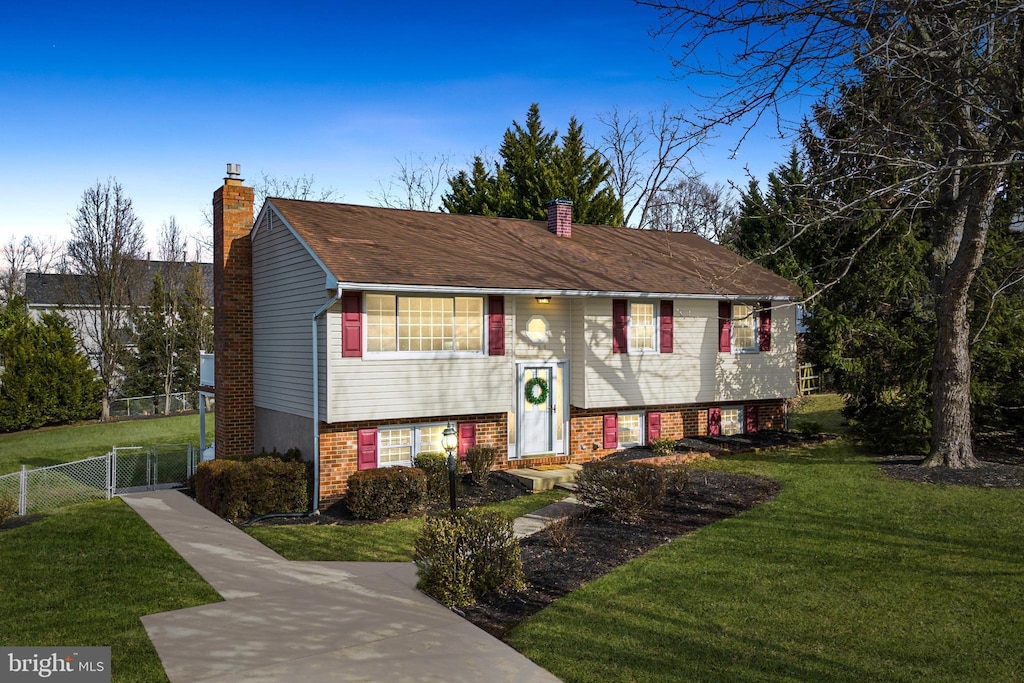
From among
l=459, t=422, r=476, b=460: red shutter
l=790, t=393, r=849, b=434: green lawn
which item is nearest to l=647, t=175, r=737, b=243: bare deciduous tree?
l=790, t=393, r=849, b=434: green lawn

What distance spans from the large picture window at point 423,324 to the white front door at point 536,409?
1.64 m

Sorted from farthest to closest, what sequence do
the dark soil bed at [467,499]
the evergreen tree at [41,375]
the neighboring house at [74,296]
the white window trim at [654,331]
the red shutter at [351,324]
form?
the neighboring house at [74,296] < the evergreen tree at [41,375] < the white window trim at [654,331] < the red shutter at [351,324] < the dark soil bed at [467,499]

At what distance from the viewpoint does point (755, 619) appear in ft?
23.5

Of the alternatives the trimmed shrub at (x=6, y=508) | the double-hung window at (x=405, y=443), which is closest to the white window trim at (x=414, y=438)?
the double-hung window at (x=405, y=443)

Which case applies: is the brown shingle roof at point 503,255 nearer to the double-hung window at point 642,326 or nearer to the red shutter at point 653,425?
the double-hung window at point 642,326

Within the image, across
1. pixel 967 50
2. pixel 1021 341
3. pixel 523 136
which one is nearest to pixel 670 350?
pixel 1021 341

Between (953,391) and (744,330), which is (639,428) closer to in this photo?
(744,330)

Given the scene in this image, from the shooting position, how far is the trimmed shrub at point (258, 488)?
42.1 ft

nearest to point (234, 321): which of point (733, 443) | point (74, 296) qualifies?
point (733, 443)

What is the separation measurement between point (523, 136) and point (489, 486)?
24.8m

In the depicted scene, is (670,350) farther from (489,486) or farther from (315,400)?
(315,400)

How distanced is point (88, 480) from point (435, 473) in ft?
30.2

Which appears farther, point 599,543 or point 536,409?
point 536,409

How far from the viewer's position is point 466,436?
15.2 m
